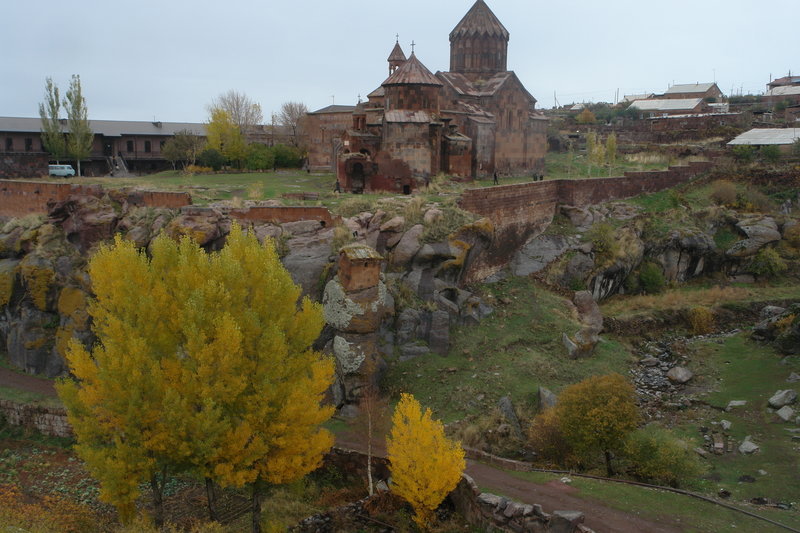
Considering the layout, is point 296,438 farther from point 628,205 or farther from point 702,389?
point 628,205

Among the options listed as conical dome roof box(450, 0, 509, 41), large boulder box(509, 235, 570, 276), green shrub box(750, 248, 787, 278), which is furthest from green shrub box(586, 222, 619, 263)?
conical dome roof box(450, 0, 509, 41)

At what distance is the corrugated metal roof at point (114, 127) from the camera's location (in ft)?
122

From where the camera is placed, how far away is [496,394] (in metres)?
15.5

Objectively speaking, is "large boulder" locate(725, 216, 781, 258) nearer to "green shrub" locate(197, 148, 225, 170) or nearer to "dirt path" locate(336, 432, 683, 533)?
"dirt path" locate(336, 432, 683, 533)

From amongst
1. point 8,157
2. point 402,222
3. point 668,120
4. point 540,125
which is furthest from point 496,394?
point 668,120

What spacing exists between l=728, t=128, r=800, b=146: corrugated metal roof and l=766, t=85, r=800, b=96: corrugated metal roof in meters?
22.8

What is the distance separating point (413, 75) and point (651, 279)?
11536 millimetres

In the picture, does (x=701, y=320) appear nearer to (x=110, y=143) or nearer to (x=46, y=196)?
(x=46, y=196)

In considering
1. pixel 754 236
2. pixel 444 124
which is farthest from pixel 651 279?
pixel 444 124

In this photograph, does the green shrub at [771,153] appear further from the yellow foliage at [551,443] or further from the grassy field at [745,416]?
the yellow foliage at [551,443]

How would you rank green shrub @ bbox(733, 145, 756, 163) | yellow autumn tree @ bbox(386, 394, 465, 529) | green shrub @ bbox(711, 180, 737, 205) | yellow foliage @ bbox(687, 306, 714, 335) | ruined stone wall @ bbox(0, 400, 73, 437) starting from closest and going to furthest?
yellow autumn tree @ bbox(386, 394, 465, 529) < ruined stone wall @ bbox(0, 400, 73, 437) < yellow foliage @ bbox(687, 306, 714, 335) < green shrub @ bbox(711, 180, 737, 205) < green shrub @ bbox(733, 145, 756, 163)

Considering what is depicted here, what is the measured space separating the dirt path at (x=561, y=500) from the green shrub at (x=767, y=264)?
689 inches

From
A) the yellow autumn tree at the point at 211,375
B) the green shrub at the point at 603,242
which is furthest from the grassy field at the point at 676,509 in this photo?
the green shrub at the point at 603,242

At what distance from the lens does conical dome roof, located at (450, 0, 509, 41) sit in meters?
30.9
